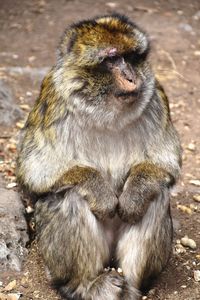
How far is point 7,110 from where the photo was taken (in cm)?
730

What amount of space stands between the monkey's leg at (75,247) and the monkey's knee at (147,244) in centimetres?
13

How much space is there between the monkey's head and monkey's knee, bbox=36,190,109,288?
0.61 meters

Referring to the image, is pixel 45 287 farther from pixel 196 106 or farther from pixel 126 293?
pixel 196 106

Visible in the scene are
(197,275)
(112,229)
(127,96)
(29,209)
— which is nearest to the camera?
(127,96)

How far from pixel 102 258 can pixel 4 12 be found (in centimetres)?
609

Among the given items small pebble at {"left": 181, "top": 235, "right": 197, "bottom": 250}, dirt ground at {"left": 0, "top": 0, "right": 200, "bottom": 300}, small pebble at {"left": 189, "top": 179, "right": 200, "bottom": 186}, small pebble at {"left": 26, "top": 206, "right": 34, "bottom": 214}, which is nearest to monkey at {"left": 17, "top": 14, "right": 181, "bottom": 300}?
dirt ground at {"left": 0, "top": 0, "right": 200, "bottom": 300}

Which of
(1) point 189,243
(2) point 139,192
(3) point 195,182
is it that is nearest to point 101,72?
(2) point 139,192

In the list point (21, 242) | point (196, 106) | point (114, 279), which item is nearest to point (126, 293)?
point (114, 279)

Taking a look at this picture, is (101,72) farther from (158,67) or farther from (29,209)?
(158,67)

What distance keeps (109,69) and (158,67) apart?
4.31m

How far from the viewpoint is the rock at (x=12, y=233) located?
17.1 ft

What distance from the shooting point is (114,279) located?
482 centimetres

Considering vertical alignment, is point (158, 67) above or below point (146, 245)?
below

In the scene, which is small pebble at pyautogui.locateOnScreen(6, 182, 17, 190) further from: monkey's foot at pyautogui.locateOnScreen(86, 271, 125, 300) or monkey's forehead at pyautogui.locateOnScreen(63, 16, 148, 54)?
monkey's forehead at pyautogui.locateOnScreen(63, 16, 148, 54)
